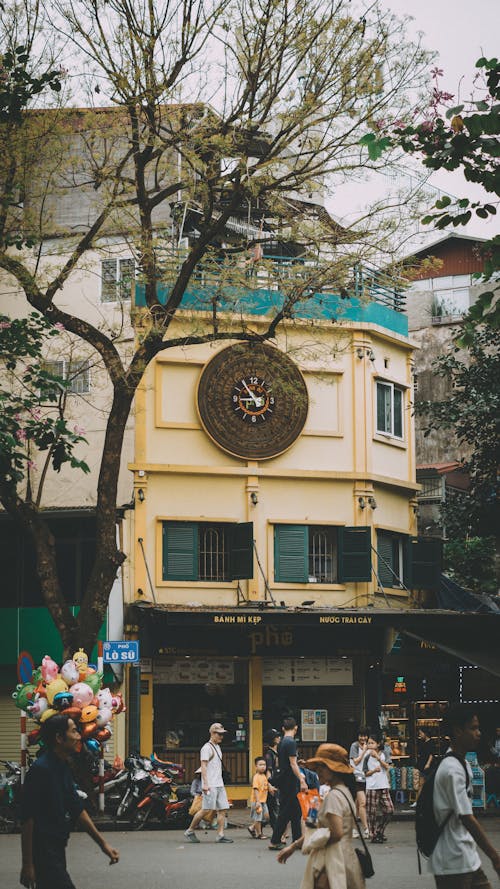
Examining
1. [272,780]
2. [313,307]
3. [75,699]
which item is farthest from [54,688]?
[313,307]

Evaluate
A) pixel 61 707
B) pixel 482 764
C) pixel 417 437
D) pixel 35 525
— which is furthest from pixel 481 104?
pixel 417 437

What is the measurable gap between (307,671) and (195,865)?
12727mm

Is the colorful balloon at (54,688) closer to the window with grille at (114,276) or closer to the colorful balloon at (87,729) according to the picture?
the colorful balloon at (87,729)

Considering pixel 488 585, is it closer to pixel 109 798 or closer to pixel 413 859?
pixel 109 798

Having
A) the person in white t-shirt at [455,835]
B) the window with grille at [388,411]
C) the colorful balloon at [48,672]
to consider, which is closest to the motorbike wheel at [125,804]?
the colorful balloon at [48,672]

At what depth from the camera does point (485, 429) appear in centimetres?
2850

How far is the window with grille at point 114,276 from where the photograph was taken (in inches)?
1057

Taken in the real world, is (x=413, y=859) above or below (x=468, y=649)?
below

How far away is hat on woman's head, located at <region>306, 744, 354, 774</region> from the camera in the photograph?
865cm

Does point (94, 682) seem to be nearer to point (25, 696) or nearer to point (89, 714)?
point (89, 714)

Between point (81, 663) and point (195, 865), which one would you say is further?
point (81, 663)

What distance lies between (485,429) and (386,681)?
20.0 ft

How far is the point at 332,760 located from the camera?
28.5 feet

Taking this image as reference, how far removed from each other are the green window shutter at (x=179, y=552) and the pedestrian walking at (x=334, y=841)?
1853cm
